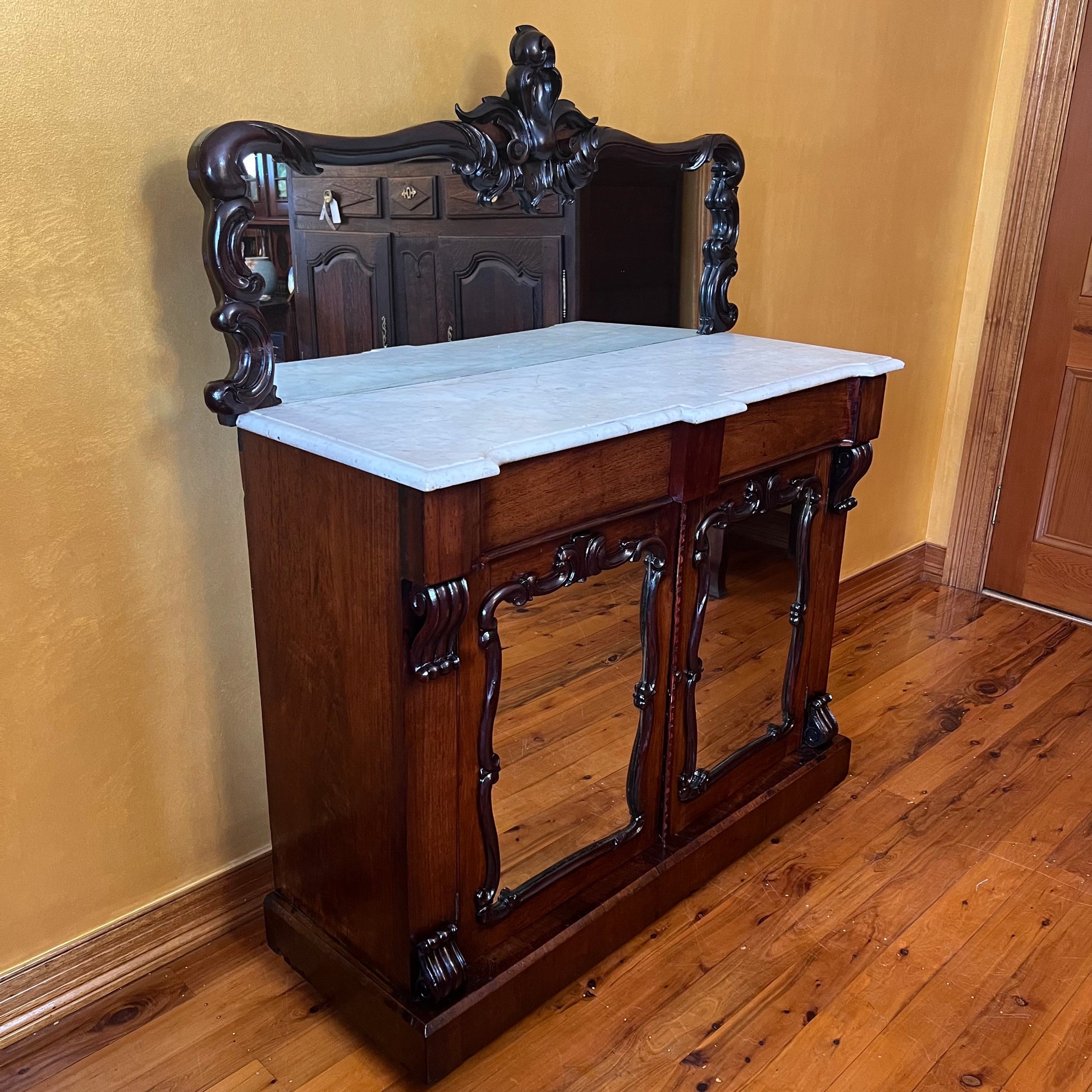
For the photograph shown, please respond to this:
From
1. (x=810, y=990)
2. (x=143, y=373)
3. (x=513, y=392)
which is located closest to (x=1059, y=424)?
(x=810, y=990)

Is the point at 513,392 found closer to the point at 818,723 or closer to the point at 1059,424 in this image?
the point at 818,723

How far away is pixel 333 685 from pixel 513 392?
1.68ft

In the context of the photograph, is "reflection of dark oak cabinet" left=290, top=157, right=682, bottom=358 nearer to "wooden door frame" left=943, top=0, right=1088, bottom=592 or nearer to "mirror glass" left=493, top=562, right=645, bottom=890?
"mirror glass" left=493, top=562, right=645, bottom=890

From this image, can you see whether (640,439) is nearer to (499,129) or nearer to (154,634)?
(499,129)

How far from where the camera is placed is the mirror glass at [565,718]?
152cm

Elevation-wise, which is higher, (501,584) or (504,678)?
(501,584)

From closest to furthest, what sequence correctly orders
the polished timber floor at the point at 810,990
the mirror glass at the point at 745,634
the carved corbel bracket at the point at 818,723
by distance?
the polished timber floor at the point at 810,990 < the mirror glass at the point at 745,634 < the carved corbel bracket at the point at 818,723

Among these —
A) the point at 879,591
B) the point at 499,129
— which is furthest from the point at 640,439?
the point at 879,591

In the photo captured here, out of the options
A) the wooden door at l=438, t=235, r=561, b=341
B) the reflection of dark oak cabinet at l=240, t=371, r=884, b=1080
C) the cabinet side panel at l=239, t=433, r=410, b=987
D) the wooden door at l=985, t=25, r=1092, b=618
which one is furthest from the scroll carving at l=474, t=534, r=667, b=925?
the wooden door at l=985, t=25, r=1092, b=618

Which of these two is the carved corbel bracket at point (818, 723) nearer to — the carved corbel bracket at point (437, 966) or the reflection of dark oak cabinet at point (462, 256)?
the reflection of dark oak cabinet at point (462, 256)

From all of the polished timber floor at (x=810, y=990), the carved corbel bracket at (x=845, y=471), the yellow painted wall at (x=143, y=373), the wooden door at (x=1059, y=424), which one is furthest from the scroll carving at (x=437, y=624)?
the wooden door at (x=1059, y=424)

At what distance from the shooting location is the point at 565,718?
1.63 m

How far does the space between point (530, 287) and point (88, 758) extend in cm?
104

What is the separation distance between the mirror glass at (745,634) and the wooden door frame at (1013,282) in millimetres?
1527
